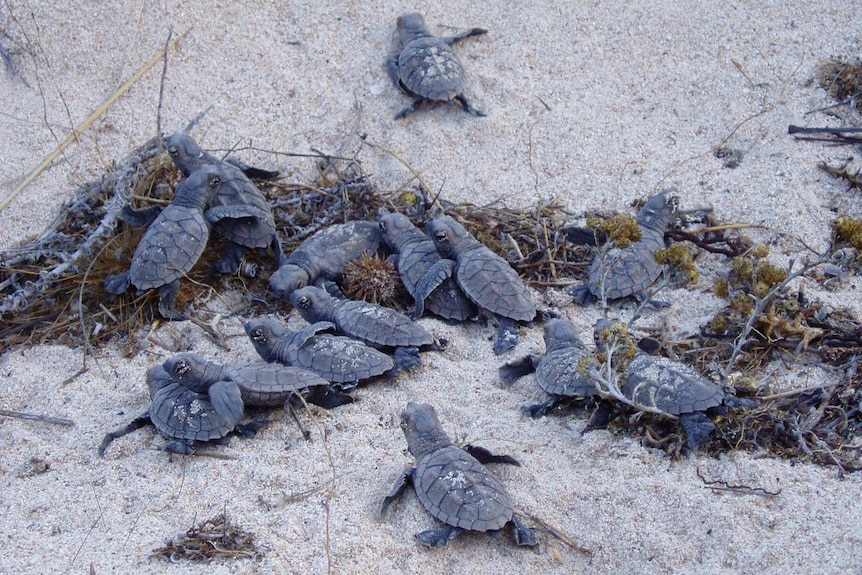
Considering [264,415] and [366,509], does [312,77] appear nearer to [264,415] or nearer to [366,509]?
[264,415]

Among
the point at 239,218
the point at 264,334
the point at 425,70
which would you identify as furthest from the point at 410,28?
the point at 264,334

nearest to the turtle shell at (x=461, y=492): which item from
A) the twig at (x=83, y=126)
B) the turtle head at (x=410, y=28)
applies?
the twig at (x=83, y=126)

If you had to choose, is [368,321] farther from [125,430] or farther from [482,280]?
[125,430]

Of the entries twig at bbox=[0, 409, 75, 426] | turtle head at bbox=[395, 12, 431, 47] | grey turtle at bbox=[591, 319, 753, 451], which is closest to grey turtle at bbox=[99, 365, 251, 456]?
twig at bbox=[0, 409, 75, 426]

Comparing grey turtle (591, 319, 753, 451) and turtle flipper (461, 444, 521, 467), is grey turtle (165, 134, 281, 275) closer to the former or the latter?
turtle flipper (461, 444, 521, 467)

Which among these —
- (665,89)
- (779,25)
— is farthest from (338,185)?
(779,25)

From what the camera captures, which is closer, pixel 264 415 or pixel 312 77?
pixel 264 415

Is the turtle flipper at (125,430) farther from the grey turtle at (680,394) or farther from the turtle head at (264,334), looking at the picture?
the grey turtle at (680,394)
